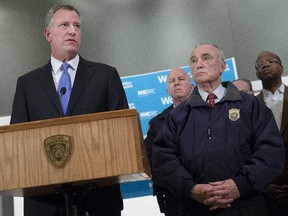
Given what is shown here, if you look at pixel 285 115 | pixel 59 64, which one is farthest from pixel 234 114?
pixel 285 115

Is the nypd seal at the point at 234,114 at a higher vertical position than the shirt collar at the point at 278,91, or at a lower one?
lower

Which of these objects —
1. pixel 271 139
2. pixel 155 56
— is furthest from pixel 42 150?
pixel 155 56

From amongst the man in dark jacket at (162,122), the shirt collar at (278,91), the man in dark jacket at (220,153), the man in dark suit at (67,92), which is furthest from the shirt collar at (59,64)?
the shirt collar at (278,91)

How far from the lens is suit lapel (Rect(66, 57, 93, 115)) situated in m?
2.26

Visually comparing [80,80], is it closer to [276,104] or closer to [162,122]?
[162,122]

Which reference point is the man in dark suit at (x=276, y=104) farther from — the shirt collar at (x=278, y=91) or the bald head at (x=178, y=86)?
the bald head at (x=178, y=86)

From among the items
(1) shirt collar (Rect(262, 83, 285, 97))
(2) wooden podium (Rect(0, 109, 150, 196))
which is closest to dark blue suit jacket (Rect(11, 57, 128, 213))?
(2) wooden podium (Rect(0, 109, 150, 196))

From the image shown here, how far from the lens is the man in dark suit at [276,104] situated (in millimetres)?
3293

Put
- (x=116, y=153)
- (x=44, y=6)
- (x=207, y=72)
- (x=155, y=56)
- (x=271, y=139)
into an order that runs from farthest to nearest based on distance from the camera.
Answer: (x=44, y=6)
(x=155, y=56)
(x=207, y=72)
(x=271, y=139)
(x=116, y=153)

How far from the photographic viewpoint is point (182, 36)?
221 inches

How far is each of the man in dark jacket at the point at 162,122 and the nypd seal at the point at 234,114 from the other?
3.08 feet

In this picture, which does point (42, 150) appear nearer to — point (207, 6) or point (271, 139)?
point (271, 139)

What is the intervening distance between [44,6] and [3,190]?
174 inches

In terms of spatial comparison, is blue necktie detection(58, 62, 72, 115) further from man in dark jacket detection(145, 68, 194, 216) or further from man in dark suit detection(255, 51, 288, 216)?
man in dark suit detection(255, 51, 288, 216)
